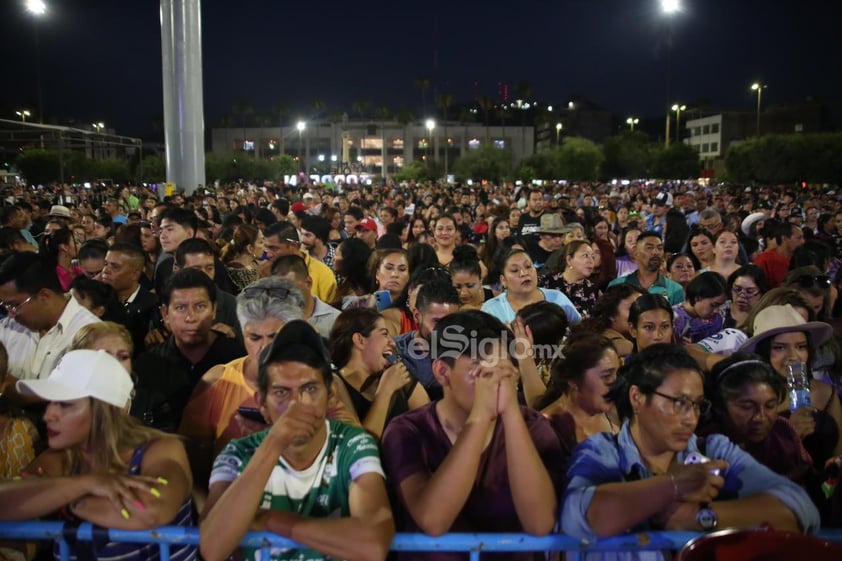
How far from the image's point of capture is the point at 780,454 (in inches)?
135

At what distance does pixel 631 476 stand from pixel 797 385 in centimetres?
182

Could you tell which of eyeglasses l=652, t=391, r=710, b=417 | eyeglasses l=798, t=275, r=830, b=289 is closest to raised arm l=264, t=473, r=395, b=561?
eyeglasses l=652, t=391, r=710, b=417

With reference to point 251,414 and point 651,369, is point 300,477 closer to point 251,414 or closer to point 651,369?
point 251,414

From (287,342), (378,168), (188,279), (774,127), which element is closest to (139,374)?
(188,279)

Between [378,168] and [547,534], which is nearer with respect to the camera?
[547,534]

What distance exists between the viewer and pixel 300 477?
2.85m

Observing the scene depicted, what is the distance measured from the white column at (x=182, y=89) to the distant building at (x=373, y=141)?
332ft

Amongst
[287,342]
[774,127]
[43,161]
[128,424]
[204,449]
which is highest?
[774,127]

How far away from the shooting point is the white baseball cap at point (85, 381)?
2949mm

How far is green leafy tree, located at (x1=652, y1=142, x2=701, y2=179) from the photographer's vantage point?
60.4 metres

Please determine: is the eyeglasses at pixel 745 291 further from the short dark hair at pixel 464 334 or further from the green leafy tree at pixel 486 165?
the green leafy tree at pixel 486 165

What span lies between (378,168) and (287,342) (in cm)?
12908

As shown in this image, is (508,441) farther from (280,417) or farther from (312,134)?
(312,134)

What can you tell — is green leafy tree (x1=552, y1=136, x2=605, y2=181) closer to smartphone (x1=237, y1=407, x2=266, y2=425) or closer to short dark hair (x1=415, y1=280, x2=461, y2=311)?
short dark hair (x1=415, y1=280, x2=461, y2=311)
